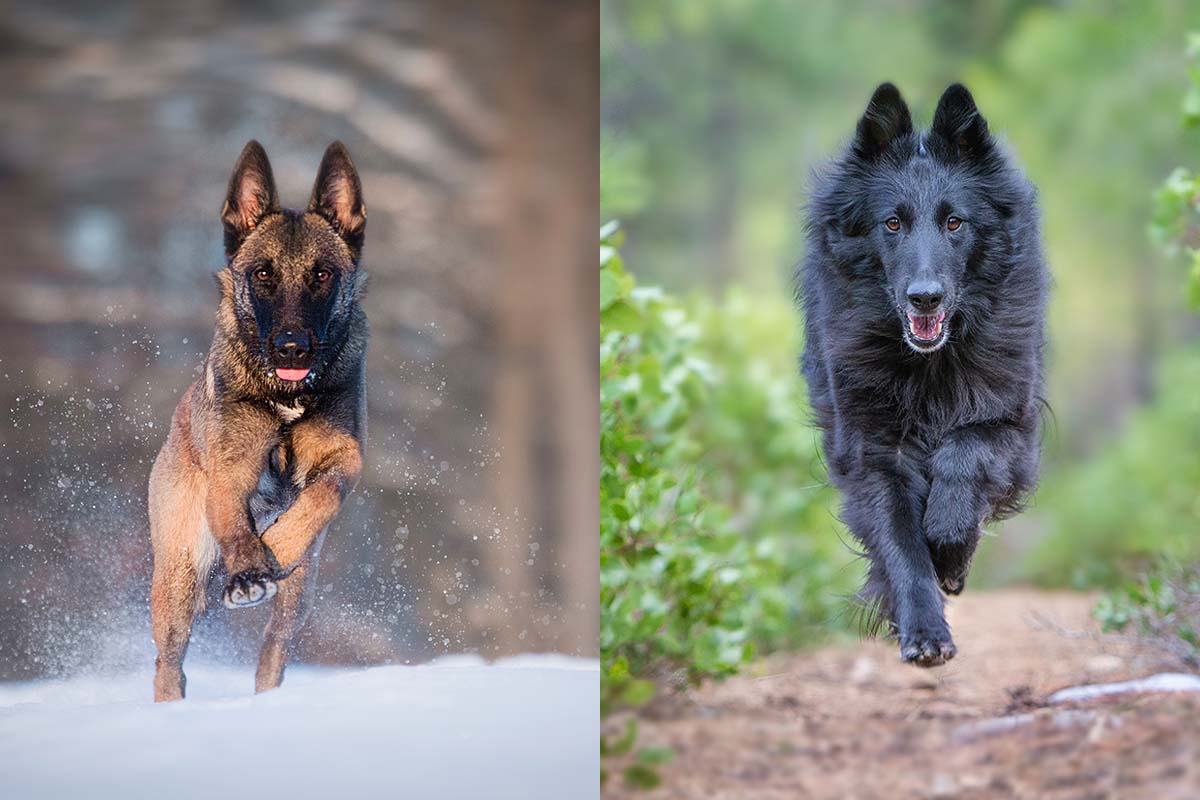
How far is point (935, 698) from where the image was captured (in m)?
3.93

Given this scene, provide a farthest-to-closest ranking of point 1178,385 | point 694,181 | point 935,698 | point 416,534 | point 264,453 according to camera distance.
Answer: point 694,181 → point 1178,385 → point 935,698 → point 416,534 → point 264,453

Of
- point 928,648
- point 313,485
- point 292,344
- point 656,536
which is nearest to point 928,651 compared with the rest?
point 928,648

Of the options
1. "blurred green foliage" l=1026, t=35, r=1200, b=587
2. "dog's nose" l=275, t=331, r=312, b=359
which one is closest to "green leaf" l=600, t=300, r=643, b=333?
"dog's nose" l=275, t=331, r=312, b=359

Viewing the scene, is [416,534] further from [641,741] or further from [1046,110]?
[1046,110]

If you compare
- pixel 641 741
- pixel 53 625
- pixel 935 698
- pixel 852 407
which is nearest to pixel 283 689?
pixel 53 625

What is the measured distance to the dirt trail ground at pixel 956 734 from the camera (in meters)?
3.28

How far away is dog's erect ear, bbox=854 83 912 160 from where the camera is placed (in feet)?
9.52

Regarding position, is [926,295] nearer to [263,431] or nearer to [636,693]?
[636,693]

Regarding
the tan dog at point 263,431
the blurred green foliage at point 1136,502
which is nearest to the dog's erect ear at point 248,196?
the tan dog at point 263,431

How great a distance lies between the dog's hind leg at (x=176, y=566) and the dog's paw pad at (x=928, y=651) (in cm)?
179

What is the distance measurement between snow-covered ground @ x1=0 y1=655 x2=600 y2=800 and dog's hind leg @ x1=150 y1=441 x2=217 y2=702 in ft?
0.16

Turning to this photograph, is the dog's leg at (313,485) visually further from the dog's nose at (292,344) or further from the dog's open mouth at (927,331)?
the dog's open mouth at (927,331)

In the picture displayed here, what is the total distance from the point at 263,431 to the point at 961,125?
191 cm

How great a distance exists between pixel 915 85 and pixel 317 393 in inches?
181
